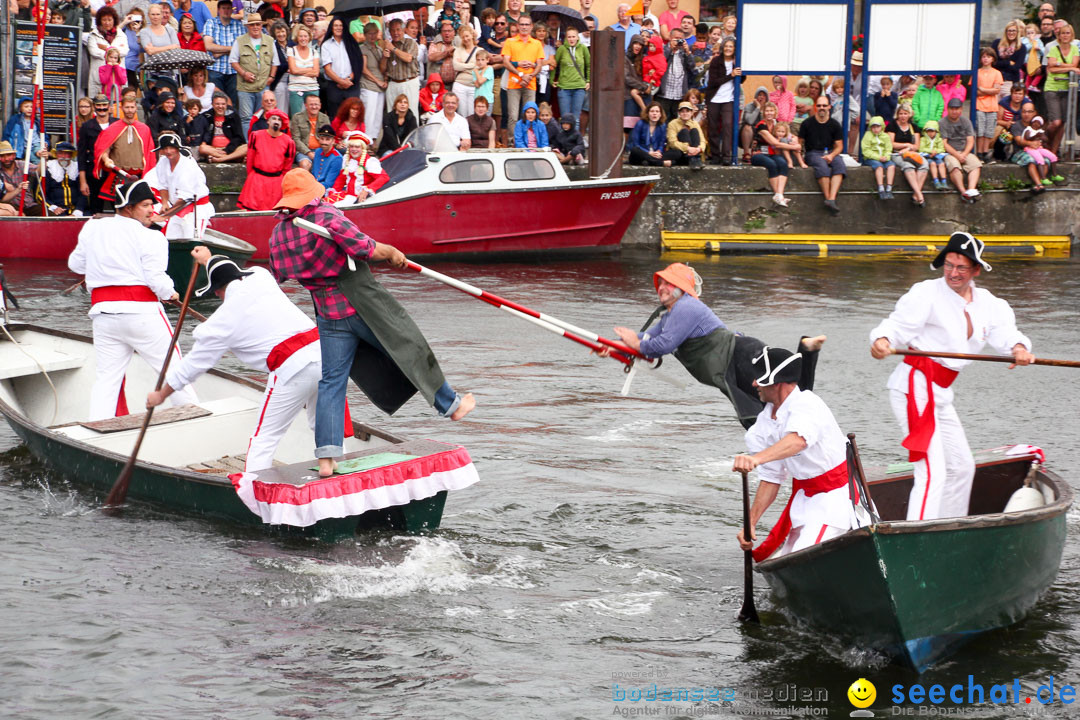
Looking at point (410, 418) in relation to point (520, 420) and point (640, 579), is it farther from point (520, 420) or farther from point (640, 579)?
point (640, 579)

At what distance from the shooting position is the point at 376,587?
7.92 m

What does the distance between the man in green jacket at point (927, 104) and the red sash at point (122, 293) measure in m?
15.6

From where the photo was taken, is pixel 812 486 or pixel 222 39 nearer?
pixel 812 486

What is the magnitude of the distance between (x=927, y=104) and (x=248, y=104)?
35.0 feet

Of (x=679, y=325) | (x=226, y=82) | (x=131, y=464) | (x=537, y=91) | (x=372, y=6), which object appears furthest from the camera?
(x=537, y=91)

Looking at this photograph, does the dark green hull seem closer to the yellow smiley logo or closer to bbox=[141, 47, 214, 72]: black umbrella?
bbox=[141, 47, 214, 72]: black umbrella

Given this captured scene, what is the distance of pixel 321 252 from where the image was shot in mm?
7859

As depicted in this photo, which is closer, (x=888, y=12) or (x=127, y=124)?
(x=127, y=124)

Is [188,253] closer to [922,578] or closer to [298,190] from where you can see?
[298,190]

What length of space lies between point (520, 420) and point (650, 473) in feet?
6.02

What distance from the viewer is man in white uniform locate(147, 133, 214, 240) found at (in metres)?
15.8

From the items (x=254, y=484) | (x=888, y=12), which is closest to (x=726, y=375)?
(x=254, y=484)

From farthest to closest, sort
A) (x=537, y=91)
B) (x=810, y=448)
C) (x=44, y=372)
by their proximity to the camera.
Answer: (x=537, y=91)
(x=44, y=372)
(x=810, y=448)

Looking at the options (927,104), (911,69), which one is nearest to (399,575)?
(927,104)
